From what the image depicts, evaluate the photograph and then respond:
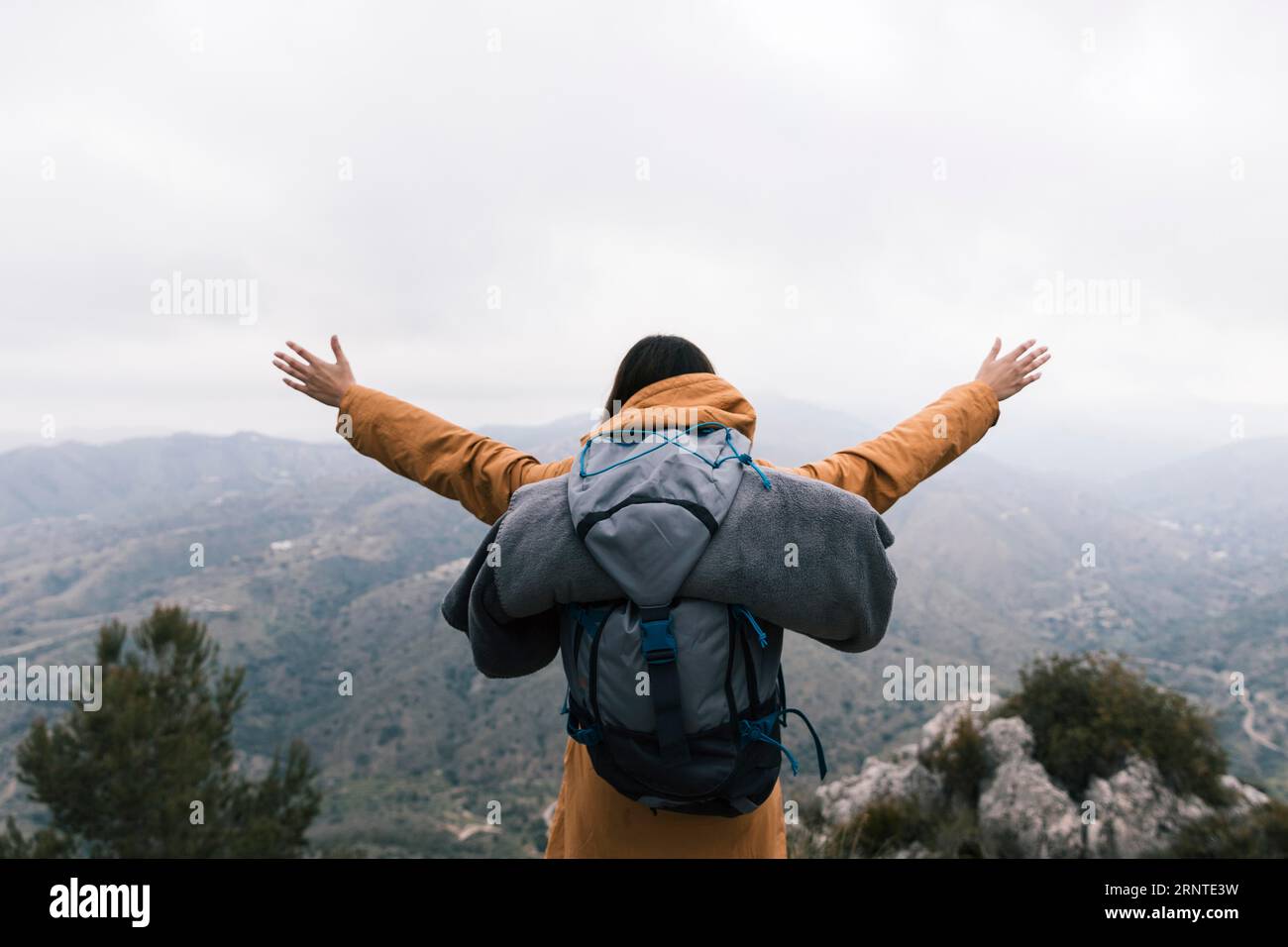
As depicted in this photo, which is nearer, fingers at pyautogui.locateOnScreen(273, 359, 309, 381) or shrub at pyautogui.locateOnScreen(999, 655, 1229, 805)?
fingers at pyautogui.locateOnScreen(273, 359, 309, 381)

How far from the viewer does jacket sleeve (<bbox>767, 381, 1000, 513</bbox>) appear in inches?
78.8

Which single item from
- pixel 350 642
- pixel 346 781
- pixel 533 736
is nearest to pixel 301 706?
pixel 350 642

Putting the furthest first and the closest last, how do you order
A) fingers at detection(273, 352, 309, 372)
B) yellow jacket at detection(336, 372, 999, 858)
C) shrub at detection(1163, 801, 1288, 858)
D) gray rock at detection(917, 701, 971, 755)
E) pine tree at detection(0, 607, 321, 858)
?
pine tree at detection(0, 607, 321, 858)
gray rock at detection(917, 701, 971, 755)
shrub at detection(1163, 801, 1288, 858)
fingers at detection(273, 352, 309, 372)
yellow jacket at detection(336, 372, 999, 858)

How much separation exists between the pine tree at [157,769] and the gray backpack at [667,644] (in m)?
21.7

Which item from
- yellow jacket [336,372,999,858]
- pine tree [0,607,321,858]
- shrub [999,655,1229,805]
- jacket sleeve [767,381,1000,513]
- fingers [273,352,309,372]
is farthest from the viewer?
pine tree [0,607,321,858]

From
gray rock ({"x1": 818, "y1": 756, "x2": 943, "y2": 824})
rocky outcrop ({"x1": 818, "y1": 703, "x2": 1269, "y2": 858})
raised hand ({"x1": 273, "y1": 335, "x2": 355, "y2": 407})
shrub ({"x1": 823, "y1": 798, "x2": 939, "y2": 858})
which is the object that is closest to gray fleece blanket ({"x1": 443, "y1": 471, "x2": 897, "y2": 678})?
raised hand ({"x1": 273, "y1": 335, "x2": 355, "y2": 407})

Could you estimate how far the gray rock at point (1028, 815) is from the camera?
365 inches

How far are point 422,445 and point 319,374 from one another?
0.63 meters

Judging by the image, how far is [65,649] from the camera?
4434 inches

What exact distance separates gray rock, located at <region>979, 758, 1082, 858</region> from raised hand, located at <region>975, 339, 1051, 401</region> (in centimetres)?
952

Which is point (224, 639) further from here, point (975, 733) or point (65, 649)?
point (975, 733)

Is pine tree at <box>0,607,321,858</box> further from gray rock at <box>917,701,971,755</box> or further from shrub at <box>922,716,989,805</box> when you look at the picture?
shrub at <box>922,716,989,805</box>

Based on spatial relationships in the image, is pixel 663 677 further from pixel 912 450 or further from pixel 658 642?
pixel 912 450
